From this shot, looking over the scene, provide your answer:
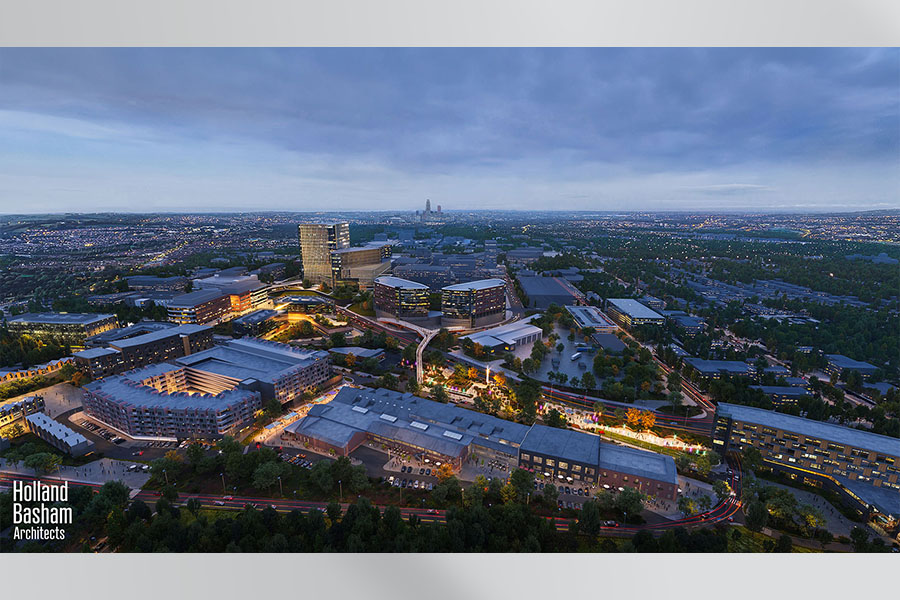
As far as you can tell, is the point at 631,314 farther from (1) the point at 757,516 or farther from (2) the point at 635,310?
(1) the point at 757,516

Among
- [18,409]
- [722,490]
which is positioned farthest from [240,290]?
[722,490]

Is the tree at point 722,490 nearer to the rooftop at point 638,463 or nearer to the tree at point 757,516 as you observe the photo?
the tree at point 757,516

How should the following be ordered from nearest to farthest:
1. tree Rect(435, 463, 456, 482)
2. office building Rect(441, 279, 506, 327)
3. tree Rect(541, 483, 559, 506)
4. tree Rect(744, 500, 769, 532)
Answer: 1. tree Rect(744, 500, 769, 532)
2. tree Rect(541, 483, 559, 506)
3. tree Rect(435, 463, 456, 482)
4. office building Rect(441, 279, 506, 327)

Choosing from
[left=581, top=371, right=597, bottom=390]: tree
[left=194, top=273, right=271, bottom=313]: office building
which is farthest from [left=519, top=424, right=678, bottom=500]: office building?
[left=194, top=273, right=271, bottom=313]: office building

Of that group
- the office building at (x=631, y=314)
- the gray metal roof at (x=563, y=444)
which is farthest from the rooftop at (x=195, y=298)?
the office building at (x=631, y=314)

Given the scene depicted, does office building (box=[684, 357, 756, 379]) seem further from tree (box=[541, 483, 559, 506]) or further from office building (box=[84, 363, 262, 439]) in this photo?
office building (box=[84, 363, 262, 439])
